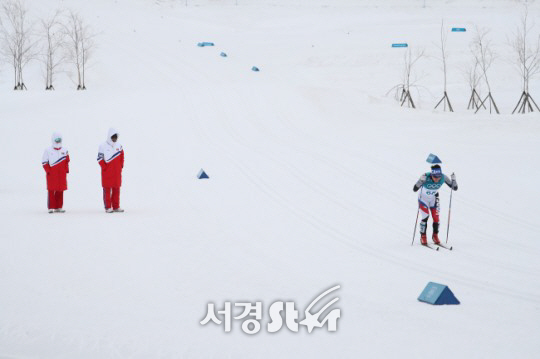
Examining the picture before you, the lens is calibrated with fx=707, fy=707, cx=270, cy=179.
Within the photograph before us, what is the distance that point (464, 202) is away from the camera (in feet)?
55.1

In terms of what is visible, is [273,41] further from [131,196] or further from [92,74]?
[131,196]

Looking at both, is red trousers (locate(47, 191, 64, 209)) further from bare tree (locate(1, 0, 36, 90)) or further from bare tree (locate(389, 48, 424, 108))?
bare tree (locate(1, 0, 36, 90))

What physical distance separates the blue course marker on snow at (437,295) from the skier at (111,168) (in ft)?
24.0

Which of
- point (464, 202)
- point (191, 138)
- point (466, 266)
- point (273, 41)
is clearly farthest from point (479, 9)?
point (466, 266)

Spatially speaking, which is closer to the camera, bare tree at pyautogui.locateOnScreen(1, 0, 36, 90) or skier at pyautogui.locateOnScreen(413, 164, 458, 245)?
skier at pyautogui.locateOnScreen(413, 164, 458, 245)

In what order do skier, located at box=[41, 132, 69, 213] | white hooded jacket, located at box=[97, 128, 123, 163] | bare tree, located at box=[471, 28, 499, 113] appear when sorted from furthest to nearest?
1. bare tree, located at box=[471, 28, 499, 113]
2. white hooded jacket, located at box=[97, 128, 123, 163]
3. skier, located at box=[41, 132, 69, 213]

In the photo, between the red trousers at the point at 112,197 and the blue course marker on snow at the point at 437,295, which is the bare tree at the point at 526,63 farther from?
the blue course marker on snow at the point at 437,295

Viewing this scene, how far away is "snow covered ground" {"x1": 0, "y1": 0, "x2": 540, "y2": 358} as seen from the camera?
24.3 ft

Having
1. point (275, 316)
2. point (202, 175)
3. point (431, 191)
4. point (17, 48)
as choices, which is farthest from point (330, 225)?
point (17, 48)

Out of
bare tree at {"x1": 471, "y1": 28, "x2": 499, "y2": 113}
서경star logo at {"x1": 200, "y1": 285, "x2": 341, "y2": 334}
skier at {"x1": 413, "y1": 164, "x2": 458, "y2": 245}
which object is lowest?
서경star logo at {"x1": 200, "y1": 285, "x2": 341, "y2": 334}

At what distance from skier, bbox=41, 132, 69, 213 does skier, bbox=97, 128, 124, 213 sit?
732mm

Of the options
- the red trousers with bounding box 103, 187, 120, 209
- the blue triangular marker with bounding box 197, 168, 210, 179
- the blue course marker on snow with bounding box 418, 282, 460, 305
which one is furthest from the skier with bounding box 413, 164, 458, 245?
the blue triangular marker with bounding box 197, 168, 210, 179

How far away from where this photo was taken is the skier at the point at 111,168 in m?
13.9

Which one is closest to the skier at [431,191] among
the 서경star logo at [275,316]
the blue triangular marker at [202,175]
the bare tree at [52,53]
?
the 서경star logo at [275,316]
